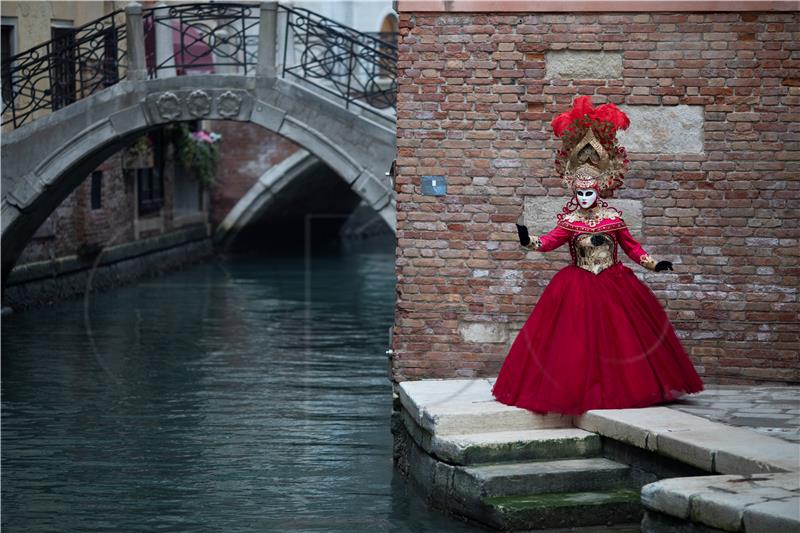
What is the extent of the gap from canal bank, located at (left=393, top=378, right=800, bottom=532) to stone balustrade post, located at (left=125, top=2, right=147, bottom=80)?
23.3 feet

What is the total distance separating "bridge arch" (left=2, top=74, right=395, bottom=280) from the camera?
1391cm

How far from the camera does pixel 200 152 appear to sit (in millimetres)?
22312

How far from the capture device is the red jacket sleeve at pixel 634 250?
294 inches

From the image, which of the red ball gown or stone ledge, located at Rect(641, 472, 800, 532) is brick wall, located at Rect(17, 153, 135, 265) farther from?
stone ledge, located at Rect(641, 472, 800, 532)

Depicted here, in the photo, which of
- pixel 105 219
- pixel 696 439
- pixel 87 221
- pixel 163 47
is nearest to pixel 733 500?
pixel 696 439

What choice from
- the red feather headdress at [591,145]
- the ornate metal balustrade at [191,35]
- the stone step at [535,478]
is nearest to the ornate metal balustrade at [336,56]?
the ornate metal balustrade at [191,35]

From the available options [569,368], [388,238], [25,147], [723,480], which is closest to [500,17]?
[569,368]

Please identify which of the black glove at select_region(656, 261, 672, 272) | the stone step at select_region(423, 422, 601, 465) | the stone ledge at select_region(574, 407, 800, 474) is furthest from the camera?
the black glove at select_region(656, 261, 672, 272)

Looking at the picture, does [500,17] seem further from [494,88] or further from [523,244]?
[523,244]

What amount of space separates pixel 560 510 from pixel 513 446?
480mm

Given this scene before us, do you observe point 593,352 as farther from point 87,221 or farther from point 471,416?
point 87,221

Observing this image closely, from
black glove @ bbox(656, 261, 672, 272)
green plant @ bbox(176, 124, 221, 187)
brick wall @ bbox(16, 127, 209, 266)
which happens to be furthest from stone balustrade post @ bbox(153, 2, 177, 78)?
black glove @ bbox(656, 261, 672, 272)

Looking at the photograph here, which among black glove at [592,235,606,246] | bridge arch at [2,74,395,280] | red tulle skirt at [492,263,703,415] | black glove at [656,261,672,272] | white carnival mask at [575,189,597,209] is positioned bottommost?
red tulle skirt at [492,263,703,415]

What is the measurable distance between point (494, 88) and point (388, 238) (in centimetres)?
2175
